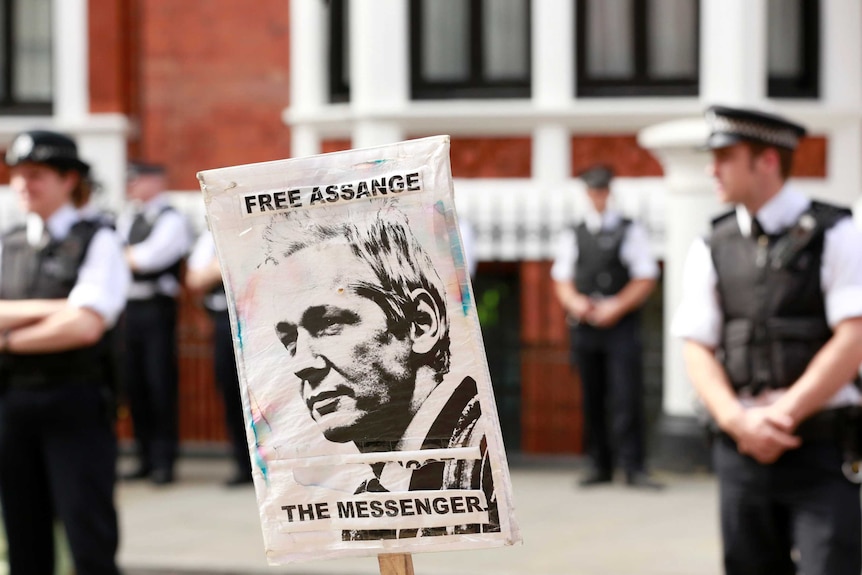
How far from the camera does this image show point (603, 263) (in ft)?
34.8

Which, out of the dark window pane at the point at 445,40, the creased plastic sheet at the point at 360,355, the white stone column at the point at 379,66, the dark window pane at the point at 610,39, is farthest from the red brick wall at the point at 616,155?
the creased plastic sheet at the point at 360,355

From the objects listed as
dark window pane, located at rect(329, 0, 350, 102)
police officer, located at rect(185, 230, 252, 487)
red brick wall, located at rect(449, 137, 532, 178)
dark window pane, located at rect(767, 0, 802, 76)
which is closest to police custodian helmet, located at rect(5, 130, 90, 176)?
police officer, located at rect(185, 230, 252, 487)

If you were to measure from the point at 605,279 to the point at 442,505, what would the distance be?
23.7 feet

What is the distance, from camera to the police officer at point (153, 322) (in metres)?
11.1

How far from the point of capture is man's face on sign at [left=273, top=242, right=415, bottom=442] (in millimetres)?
3492

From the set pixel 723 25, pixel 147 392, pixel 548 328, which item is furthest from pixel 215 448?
pixel 723 25

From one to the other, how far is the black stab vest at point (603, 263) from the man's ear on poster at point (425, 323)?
7.20 metres

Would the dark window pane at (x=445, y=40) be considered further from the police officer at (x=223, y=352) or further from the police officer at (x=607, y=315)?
the police officer at (x=223, y=352)

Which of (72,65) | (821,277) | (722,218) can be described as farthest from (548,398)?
(821,277)

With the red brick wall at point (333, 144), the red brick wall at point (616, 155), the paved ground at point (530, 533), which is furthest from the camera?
the red brick wall at point (333, 144)

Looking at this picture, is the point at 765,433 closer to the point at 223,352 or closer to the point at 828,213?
the point at 828,213

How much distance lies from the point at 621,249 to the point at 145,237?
3.31 meters

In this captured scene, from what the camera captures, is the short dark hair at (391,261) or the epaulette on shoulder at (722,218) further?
the epaulette on shoulder at (722,218)

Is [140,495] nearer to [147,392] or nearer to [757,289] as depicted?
[147,392]
